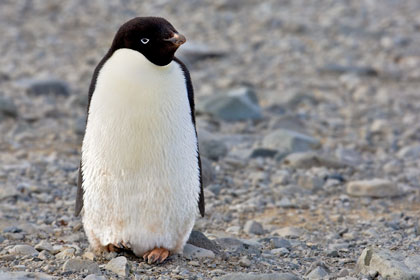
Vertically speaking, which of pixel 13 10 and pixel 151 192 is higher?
pixel 13 10

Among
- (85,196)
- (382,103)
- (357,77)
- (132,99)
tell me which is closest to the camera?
(132,99)

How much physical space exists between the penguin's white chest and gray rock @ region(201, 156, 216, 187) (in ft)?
5.44

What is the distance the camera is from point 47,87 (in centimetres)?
798

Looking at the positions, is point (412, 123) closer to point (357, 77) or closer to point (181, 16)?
point (357, 77)

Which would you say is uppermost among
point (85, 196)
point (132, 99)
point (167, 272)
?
point (132, 99)

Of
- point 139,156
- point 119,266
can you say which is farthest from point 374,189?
point 119,266

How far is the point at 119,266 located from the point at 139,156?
52cm

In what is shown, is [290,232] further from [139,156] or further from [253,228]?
[139,156]

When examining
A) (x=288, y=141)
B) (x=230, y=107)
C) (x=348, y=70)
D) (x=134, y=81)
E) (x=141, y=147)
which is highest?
(x=348, y=70)

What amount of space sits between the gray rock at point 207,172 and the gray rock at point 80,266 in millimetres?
1949

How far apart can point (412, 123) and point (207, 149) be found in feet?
8.61

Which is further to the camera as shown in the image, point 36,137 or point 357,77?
point 357,77

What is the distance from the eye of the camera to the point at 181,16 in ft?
37.3

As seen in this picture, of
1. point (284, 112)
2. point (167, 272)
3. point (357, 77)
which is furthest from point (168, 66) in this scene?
point (357, 77)
